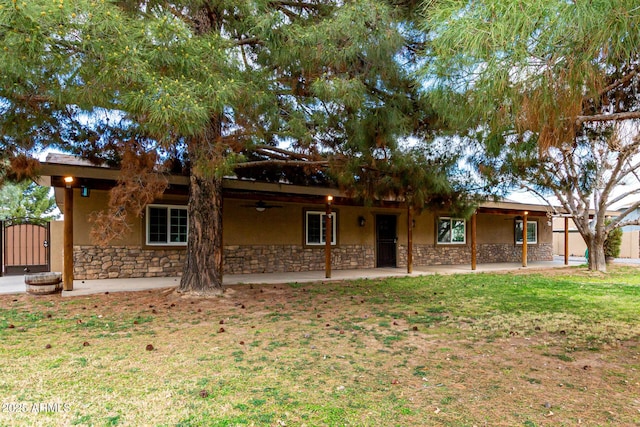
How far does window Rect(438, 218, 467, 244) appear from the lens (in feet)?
48.1

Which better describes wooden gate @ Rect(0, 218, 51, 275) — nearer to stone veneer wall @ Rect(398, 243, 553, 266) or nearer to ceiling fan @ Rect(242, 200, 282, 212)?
ceiling fan @ Rect(242, 200, 282, 212)

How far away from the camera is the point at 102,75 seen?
13.5 feet

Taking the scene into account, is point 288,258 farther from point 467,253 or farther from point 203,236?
point 467,253

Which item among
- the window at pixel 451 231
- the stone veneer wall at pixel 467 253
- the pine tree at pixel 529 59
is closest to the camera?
the pine tree at pixel 529 59

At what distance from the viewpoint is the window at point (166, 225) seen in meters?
9.87

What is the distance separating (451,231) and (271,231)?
23.9 feet

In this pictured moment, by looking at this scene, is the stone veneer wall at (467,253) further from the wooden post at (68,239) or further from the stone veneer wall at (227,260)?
the wooden post at (68,239)

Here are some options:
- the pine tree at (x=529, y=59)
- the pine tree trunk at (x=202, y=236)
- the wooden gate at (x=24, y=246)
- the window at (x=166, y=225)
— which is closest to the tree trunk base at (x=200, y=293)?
the pine tree trunk at (x=202, y=236)

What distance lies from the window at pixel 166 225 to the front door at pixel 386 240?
6.19 m

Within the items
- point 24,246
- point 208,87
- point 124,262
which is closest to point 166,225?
point 124,262

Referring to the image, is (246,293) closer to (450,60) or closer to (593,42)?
(450,60)

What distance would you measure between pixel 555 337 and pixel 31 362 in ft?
18.7

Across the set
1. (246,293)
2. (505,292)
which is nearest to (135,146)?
(246,293)

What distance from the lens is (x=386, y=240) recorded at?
44.1 feet
